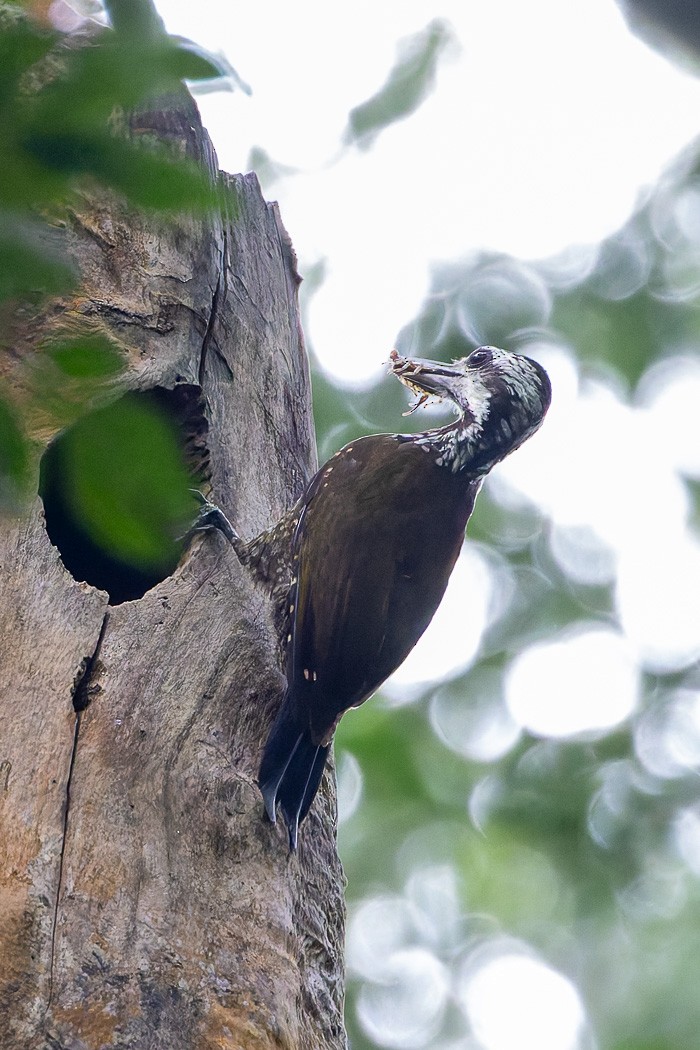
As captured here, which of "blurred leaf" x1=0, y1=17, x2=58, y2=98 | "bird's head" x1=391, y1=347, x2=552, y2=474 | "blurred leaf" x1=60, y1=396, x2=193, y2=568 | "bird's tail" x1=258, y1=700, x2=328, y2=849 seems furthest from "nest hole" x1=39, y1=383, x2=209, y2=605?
"bird's head" x1=391, y1=347, x2=552, y2=474

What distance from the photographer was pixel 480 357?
11.3 feet

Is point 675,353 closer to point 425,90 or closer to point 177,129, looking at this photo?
point 425,90

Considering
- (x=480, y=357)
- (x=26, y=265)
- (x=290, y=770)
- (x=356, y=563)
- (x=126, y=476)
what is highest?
(x=26, y=265)

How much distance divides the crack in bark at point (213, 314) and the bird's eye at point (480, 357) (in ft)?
2.78

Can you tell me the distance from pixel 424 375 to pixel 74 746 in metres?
1.80

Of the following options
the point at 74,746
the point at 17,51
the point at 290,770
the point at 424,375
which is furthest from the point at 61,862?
the point at 424,375

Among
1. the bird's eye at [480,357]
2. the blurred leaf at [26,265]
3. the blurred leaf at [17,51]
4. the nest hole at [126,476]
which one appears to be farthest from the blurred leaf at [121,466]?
the bird's eye at [480,357]

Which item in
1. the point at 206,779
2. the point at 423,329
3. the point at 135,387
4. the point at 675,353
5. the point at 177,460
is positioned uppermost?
the point at 177,460

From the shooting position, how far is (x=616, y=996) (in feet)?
19.3

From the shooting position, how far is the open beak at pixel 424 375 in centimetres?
337

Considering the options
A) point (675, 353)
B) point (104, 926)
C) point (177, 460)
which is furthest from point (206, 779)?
point (675, 353)

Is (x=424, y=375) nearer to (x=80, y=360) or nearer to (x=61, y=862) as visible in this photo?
(x=61, y=862)

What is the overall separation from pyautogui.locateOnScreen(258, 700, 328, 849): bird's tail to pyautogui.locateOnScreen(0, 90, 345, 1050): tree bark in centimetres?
4

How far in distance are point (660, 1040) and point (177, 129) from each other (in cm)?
459
